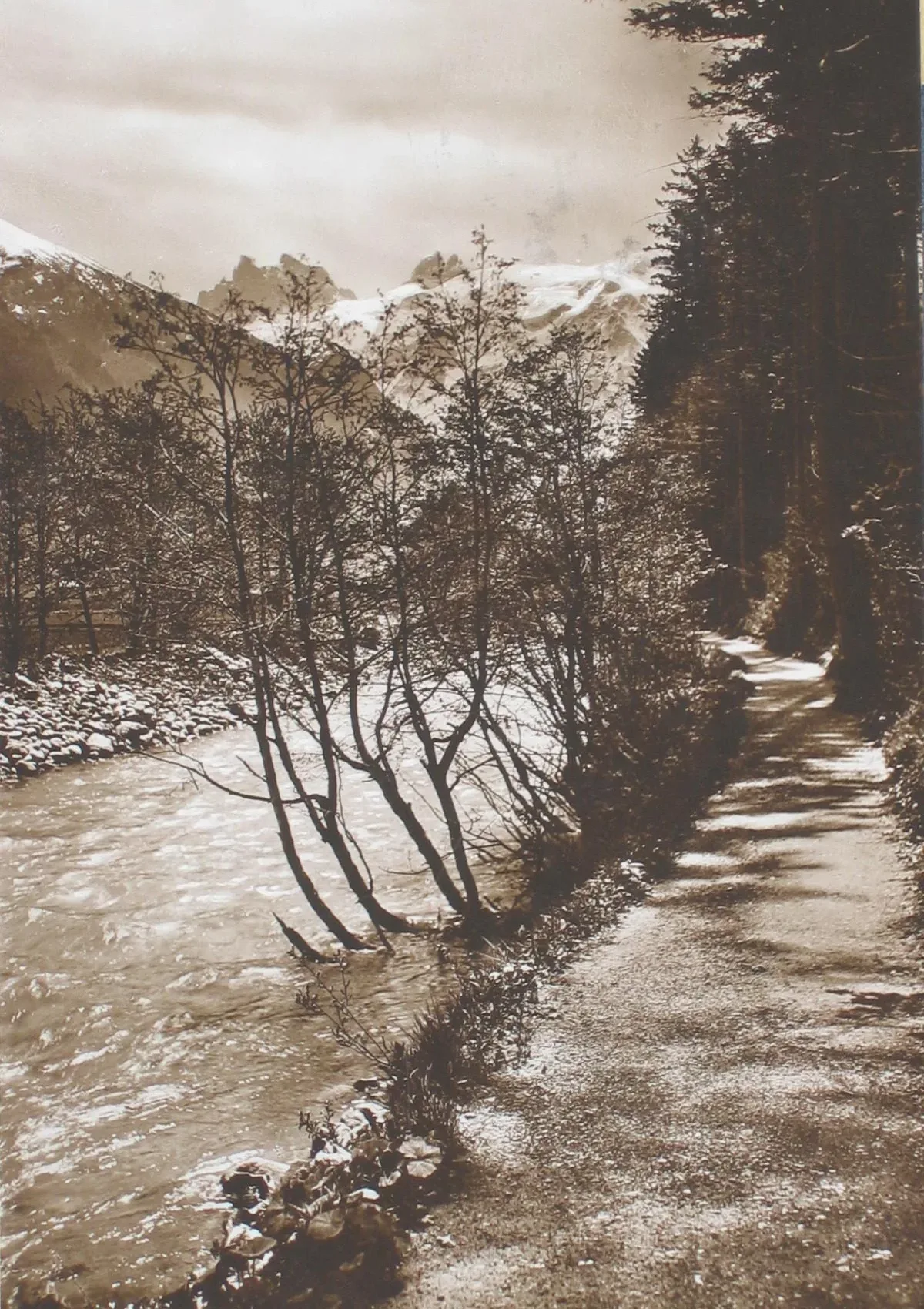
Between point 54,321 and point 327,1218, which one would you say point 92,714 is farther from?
point 327,1218

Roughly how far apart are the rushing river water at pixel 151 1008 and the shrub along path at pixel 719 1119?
128cm

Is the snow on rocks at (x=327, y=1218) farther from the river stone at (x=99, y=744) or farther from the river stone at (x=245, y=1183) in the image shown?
the river stone at (x=99, y=744)

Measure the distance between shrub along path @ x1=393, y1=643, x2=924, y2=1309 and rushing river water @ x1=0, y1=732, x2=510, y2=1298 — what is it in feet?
4.21

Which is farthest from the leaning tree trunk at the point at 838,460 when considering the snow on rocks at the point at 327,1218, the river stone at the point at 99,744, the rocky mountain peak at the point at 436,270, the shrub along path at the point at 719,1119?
the river stone at the point at 99,744

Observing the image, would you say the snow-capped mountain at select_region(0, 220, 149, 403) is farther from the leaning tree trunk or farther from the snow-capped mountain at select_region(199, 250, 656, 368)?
the leaning tree trunk

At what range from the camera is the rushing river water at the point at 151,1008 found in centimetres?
398

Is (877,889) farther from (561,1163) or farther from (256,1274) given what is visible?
(256,1274)

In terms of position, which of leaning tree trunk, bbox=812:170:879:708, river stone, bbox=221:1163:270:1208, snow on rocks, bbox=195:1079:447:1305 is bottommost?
river stone, bbox=221:1163:270:1208

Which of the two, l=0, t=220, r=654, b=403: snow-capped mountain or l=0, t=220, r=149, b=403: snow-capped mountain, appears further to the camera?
l=0, t=220, r=654, b=403: snow-capped mountain

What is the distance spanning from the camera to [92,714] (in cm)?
1116

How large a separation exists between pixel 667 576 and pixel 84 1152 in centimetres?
769

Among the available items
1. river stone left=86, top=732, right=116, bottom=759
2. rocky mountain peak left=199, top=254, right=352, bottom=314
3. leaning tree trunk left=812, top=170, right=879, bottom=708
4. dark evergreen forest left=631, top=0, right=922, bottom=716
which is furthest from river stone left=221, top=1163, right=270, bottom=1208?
river stone left=86, top=732, right=116, bottom=759

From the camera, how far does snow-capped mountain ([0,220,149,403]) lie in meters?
4.46

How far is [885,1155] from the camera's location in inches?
117
